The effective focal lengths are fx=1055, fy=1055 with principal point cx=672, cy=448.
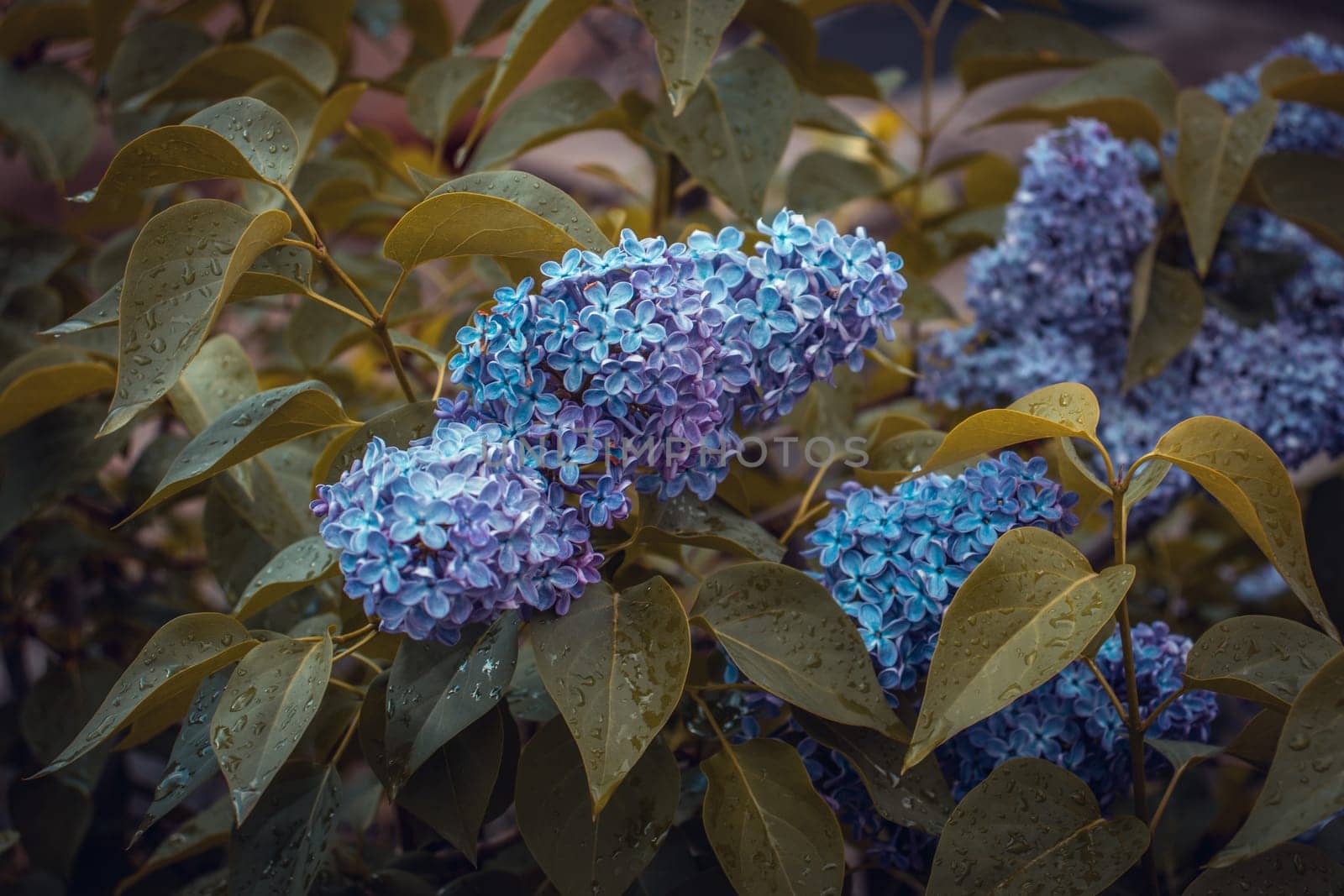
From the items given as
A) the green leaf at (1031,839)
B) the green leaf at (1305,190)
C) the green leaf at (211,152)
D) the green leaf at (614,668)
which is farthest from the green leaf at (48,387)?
the green leaf at (1305,190)

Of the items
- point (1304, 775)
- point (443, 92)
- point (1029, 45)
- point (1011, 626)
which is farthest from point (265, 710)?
point (1029, 45)

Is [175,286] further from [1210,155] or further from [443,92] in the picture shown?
[1210,155]

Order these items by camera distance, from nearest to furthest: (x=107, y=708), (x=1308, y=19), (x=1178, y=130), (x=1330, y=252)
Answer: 1. (x=107, y=708)
2. (x=1178, y=130)
3. (x=1330, y=252)
4. (x=1308, y=19)

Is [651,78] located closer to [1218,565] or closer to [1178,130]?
[1178,130]

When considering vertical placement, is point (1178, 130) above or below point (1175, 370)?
above

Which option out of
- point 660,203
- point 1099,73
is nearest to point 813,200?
point 660,203

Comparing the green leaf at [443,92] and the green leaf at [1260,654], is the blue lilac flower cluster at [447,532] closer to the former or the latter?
the green leaf at [1260,654]
